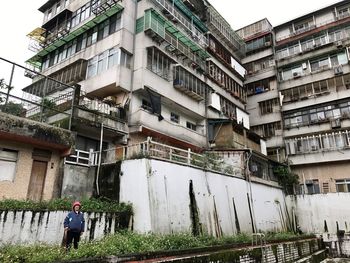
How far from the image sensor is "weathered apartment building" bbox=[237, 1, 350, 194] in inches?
1131

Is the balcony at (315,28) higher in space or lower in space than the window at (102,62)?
higher

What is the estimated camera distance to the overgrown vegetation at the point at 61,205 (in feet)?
35.4

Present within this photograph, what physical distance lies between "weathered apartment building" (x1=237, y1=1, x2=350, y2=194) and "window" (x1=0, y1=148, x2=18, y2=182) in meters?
26.0

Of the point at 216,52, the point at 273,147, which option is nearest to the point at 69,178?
the point at 216,52

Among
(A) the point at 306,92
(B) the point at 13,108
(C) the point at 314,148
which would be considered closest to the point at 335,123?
(C) the point at 314,148

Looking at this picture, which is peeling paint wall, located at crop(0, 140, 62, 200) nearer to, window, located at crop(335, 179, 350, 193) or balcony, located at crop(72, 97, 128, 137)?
balcony, located at crop(72, 97, 128, 137)

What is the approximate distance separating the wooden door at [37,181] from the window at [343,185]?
25.8 metres

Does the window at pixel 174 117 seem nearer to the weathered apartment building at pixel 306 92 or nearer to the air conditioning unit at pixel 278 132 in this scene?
the weathered apartment building at pixel 306 92

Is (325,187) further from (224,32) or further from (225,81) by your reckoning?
(224,32)

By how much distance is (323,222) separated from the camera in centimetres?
2486

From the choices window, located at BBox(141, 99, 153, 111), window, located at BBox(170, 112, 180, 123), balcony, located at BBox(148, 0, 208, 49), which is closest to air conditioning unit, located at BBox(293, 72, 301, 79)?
balcony, located at BBox(148, 0, 208, 49)

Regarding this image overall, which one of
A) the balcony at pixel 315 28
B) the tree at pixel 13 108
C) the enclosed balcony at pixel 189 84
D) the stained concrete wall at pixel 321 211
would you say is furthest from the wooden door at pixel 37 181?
the balcony at pixel 315 28

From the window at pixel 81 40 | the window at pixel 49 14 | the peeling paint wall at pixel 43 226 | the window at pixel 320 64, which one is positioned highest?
the window at pixel 49 14

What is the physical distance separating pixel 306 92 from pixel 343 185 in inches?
444
